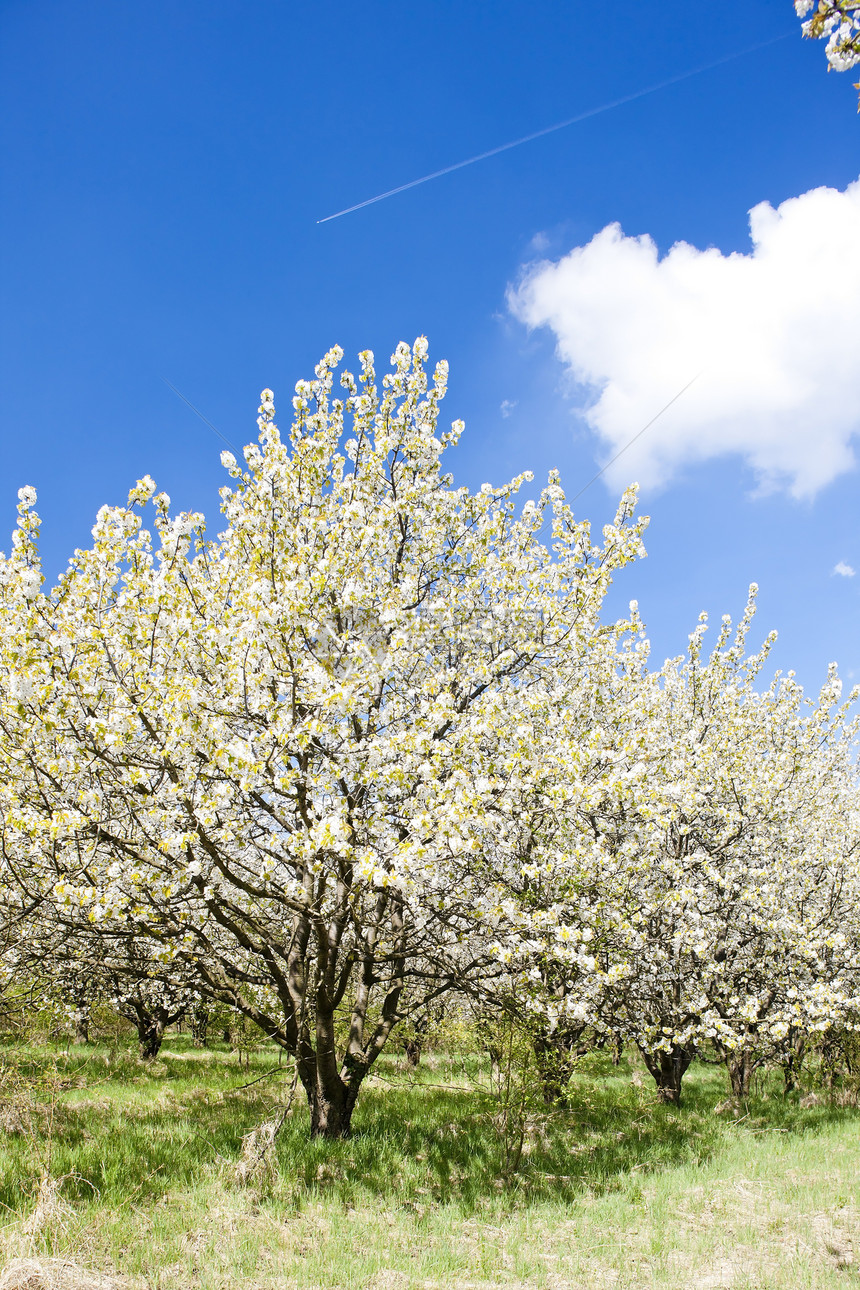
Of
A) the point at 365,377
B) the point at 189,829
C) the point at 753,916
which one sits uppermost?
the point at 365,377

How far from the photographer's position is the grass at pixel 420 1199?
5223 mm

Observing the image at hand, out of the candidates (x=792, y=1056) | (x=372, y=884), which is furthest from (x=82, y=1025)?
(x=792, y=1056)

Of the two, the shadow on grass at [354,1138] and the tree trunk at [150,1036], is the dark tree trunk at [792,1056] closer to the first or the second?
the shadow on grass at [354,1138]

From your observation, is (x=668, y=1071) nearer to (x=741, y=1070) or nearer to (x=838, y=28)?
(x=741, y=1070)

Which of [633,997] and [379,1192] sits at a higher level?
[633,997]

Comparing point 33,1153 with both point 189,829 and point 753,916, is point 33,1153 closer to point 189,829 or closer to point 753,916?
point 189,829

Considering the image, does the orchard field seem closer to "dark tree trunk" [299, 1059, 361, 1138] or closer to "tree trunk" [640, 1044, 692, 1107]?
"dark tree trunk" [299, 1059, 361, 1138]

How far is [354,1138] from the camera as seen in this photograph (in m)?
8.22

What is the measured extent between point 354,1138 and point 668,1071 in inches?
321

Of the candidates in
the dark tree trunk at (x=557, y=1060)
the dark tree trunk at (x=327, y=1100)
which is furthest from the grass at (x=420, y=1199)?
the dark tree trunk at (x=557, y=1060)

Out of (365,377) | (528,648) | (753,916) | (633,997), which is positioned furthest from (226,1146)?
(365,377)

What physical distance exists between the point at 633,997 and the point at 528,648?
252 inches

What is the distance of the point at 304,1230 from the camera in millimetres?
5863

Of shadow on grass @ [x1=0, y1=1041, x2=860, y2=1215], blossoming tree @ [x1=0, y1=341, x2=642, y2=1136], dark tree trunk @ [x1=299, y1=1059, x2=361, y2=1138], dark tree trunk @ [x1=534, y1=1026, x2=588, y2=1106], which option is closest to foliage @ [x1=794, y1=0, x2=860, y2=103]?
blossoming tree @ [x1=0, y1=341, x2=642, y2=1136]
